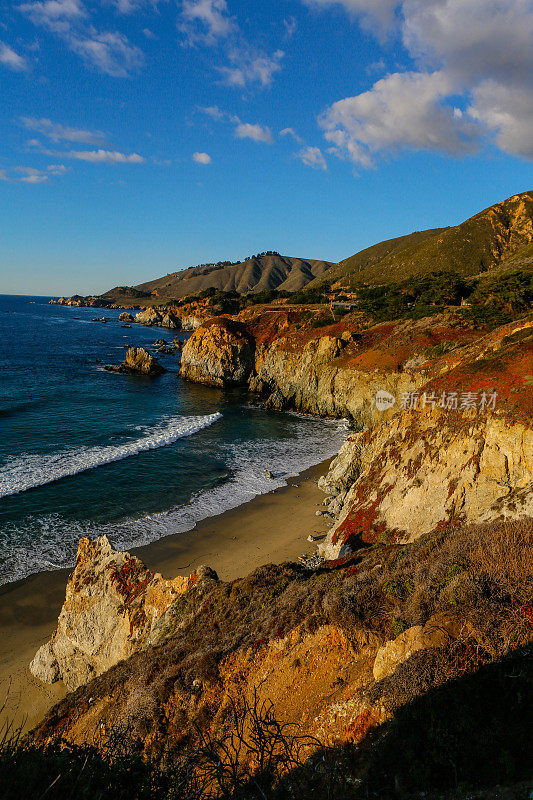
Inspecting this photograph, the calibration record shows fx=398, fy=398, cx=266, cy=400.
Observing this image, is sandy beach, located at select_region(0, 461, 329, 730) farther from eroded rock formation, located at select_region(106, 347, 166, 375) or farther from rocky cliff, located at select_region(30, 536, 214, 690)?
eroded rock formation, located at select_region(106, 347, 166, 375)

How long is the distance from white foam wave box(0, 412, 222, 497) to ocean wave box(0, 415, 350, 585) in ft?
15.2

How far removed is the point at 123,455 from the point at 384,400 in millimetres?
24185

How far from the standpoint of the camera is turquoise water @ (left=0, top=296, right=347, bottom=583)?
20953 millimetres

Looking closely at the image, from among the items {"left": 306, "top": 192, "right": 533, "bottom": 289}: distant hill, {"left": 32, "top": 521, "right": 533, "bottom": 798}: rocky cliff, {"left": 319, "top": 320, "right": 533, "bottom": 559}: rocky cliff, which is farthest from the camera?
{"left": 306, "top": 192, "right": 533, "bottom": 289}: distant hill

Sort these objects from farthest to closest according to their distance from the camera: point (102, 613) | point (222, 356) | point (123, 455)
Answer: point (222, 356), point (123, 455), point (102, 613)

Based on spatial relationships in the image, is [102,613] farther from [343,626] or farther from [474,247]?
[474,247]

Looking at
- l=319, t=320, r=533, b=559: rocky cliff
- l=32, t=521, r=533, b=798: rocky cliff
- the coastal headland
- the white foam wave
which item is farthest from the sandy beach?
the white foam wave

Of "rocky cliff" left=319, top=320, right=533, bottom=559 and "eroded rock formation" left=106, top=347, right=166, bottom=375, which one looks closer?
"rocky cliff" left=319, top=320, right=533, bottom=559

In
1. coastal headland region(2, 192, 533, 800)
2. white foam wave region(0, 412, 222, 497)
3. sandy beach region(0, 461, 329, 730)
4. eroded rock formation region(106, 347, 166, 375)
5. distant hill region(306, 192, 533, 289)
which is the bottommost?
sandy beach region(0, 461, 329, 730)

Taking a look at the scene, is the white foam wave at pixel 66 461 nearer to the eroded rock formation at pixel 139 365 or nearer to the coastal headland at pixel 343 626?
the coastal headland at pixel 343 626

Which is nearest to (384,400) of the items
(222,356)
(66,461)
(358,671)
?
(222,356)

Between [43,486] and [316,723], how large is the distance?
78.4ft

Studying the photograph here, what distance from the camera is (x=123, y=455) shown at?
30.1 meters

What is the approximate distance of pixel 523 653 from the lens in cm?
534
